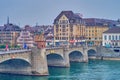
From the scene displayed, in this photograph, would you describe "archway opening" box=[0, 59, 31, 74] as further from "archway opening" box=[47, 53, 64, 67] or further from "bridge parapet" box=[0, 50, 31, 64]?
"archway opening" box=[47, 53, 64, 67]

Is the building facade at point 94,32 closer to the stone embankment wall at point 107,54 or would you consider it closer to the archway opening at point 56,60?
the stone embankment wall at point 107,54

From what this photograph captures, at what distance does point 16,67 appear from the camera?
293 feet

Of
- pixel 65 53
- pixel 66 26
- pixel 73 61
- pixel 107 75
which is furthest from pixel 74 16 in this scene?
pixel 107 75

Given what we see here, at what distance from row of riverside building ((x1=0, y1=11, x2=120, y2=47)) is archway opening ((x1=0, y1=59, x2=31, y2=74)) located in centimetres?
6411

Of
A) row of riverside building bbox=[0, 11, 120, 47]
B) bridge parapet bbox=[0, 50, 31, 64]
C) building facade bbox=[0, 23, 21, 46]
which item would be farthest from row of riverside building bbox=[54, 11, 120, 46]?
bridge parapet bbox=[0, 50, 31, 64]

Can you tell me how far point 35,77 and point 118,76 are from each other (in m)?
18.2

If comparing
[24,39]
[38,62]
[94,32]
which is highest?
[94,32]

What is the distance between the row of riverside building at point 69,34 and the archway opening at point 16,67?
64.1 meters

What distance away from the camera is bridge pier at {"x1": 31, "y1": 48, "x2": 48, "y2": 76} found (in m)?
88.1

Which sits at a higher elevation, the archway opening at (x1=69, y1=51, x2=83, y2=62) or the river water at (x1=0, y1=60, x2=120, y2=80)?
the archway opening at (x1=69, y1=51, x2=83, y2=62)

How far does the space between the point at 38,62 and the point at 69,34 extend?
77366 mm

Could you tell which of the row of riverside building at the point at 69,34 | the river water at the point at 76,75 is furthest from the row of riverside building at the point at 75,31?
the river water at the point at 76,75

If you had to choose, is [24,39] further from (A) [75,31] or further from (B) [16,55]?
(B) [16,55]

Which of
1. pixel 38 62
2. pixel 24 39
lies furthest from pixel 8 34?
pixel 38 62
